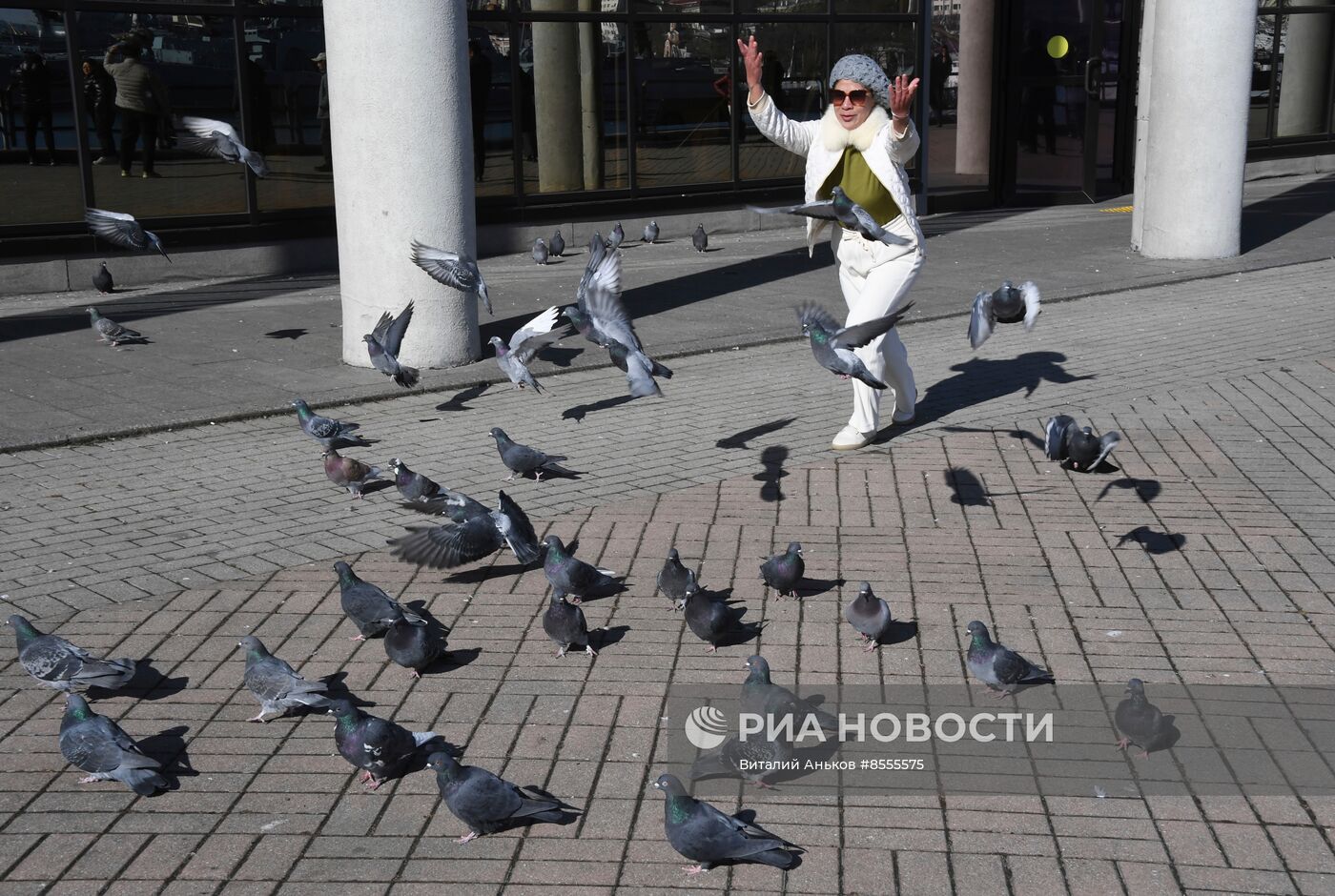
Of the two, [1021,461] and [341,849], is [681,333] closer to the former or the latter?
[1021,461]

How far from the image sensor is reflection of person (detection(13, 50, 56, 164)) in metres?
13.9

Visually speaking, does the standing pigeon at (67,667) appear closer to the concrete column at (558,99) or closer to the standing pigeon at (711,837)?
the standing pigeon at (711,837)

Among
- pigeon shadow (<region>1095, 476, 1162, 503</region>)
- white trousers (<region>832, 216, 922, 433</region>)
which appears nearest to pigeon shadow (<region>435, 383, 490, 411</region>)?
white trousers (<region>832, 216, 922, 433</region>)

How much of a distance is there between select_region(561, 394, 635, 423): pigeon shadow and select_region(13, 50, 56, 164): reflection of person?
7341 mm

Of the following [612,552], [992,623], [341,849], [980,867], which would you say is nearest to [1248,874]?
[980,867]

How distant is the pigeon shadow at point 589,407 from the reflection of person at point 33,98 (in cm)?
734

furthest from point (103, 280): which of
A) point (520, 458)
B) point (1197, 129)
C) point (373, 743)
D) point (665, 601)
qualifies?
point (1197, 129)

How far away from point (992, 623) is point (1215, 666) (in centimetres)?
95

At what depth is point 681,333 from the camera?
12.3m

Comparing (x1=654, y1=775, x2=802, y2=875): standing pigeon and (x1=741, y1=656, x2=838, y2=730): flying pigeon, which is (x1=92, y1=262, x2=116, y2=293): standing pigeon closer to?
(x1=741, y1=656, x2=838, y2=730): flying pigeon

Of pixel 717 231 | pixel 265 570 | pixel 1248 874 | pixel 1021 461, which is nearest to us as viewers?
pixel 1248 874

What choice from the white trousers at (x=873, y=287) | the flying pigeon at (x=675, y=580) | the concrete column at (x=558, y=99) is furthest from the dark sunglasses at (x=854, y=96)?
the concrete column at (x=558, y=99)

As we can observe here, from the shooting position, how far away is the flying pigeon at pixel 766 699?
511 centimetres

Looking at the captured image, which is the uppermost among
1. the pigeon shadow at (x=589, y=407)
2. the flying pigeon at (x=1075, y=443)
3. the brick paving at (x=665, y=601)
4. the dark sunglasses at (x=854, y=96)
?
the dark sunglasses at (x=854, y=96)
